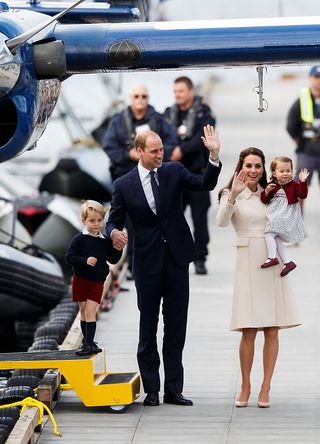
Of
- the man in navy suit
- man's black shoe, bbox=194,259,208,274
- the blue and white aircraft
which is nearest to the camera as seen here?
the man in navy suit

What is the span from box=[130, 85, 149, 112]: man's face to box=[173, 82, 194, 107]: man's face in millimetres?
476

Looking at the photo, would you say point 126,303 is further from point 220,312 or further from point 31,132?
point 31,132

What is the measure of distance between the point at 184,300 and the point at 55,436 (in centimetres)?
122

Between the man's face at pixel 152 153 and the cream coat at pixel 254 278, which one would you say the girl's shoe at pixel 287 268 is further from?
the man's face at pixel 152 153

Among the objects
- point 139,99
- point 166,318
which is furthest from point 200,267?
point 166,318

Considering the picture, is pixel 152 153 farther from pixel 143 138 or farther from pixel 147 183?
pixel 147 183

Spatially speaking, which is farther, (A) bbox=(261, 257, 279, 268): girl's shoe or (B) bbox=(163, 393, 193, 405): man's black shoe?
(B) bbox=(163, 393, 193, 405): man's black shoe

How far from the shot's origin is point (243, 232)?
31.3 ft

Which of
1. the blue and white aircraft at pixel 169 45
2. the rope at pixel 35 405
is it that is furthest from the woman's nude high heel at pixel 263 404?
the blue and white aircraft at pixel 169 45

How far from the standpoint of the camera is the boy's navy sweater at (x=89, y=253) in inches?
375

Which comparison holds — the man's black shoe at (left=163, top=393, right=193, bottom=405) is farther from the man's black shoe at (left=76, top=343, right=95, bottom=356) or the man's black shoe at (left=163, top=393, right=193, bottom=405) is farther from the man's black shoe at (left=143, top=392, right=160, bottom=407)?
the man's black shoe at (left=76, top=343, right=95, bottom=356)

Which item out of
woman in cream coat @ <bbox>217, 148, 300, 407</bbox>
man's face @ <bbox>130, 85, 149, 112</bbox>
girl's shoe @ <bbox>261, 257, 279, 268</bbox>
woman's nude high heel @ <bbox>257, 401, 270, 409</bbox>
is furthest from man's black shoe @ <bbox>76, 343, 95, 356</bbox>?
man's face @ <bbox>130, 85, 149, 112</bbox>

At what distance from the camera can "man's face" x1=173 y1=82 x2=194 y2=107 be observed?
13781 mm

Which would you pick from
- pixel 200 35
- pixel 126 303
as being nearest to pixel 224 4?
pixel 126 303
